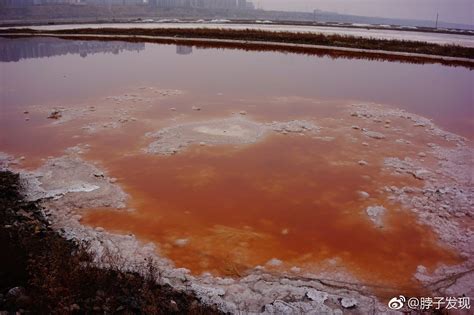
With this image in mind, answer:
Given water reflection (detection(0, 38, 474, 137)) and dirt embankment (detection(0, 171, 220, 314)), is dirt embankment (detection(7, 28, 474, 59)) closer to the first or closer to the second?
water reflection (detection(0, 38, 474, 137))

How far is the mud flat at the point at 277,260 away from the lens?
11.0 feet

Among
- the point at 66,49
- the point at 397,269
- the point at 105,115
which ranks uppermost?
the point at 66,49

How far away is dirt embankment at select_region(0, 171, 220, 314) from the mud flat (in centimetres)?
23

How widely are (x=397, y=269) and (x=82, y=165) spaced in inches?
193

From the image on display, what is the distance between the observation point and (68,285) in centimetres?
297

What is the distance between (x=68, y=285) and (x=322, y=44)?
1011 inches

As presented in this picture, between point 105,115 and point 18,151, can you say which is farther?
point 105,115

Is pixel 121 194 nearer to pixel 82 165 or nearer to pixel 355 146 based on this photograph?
pixel 82 165

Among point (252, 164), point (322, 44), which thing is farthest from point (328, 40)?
point (252, 164)

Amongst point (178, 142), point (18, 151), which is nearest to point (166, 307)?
point (178, 142)

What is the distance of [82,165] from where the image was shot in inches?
236

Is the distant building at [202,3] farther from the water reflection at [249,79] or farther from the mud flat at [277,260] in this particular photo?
the mud flat at [277,260]

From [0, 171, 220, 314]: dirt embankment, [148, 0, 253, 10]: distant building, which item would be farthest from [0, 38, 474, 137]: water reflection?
[148, 0, 253, 10]: distant building

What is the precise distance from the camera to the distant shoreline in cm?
2145
